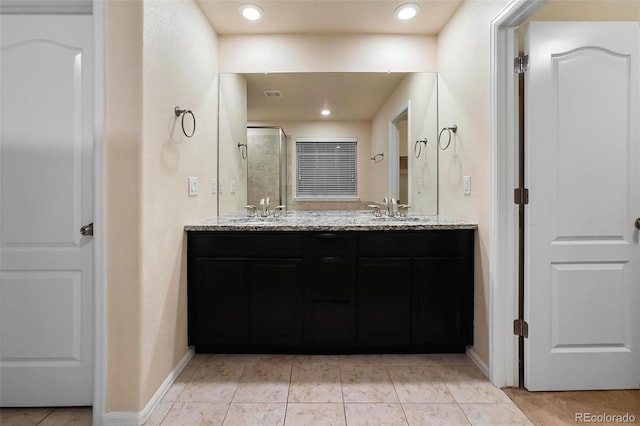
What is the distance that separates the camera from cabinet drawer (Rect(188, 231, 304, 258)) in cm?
221

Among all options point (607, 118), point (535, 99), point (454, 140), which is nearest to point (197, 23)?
point (454, 140)

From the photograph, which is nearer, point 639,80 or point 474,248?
point 639,80

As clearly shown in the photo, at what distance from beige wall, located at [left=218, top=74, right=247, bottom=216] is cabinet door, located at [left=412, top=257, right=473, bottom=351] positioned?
5.08 ft

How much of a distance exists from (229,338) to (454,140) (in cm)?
212

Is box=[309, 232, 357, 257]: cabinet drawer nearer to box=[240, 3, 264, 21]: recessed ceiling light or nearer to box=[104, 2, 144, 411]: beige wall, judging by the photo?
box=[104, 2, 144, 411]: beige wall

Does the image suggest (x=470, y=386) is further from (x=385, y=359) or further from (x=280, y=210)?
(x=280, y=210)

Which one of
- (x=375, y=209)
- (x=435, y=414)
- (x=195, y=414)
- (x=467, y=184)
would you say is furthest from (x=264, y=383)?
(x=467, y=184)

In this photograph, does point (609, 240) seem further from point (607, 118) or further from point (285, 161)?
point (285, 161)

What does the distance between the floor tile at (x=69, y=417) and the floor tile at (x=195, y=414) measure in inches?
15.3

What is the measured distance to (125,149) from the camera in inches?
62.2

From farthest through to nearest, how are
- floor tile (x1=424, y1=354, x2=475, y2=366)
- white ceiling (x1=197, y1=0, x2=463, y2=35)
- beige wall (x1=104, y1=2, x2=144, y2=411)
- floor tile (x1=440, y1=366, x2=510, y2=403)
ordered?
1. white ceiling (x1=197, y1=0, x2=463, y2=35)
2. floor tile (x1=424, y1=354, x2=475, y2=366)
3. floor tile (x1=440, y1=366, x2=510, y2=403)
4. beige wall (x1=104, y1=2, x2=144, y2=411)

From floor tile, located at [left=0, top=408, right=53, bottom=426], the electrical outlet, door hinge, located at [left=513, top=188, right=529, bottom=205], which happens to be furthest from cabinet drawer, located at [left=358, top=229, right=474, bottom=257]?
floor tile, located at [left=0, top=408, right=53, bottom=426]

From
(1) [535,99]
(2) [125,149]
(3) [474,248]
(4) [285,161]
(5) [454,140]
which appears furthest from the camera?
(4) [285,161]

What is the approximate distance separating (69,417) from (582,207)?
9.46 ft
